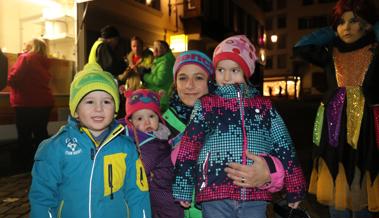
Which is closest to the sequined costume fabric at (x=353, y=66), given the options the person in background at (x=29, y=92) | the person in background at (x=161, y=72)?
the person in background at (x=161, y=72)

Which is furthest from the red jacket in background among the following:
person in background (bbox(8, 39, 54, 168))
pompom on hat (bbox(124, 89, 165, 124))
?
pompom on hat (bbox(124, 89, 165, 124))

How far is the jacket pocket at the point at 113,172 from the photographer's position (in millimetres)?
2264

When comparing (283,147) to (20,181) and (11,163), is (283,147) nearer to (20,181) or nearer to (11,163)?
(20,181)

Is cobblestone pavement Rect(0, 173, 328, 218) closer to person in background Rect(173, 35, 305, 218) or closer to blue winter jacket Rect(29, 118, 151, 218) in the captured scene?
person in background Rect(173, 35, 305, 218)

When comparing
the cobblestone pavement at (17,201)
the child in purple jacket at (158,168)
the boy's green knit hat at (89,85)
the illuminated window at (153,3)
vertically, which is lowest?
the cobblestone pavement at (17,201)

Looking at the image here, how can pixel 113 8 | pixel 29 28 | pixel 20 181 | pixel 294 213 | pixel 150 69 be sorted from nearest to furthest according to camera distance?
pixel 294 213 < pixel 20 181 < pixel 150 69 < pixel 29 28 < pixel 113 8

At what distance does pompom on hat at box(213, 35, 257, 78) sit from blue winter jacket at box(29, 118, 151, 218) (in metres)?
0.89

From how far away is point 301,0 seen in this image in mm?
58875

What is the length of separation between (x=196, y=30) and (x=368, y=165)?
50.2ft

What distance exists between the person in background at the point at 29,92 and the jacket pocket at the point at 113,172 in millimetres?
5180

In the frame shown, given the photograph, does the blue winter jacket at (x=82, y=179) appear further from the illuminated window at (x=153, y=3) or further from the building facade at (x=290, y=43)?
the building facade at (x=290, y=43)

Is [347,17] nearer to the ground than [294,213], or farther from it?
farther from it

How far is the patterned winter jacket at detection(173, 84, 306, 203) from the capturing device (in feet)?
7.45

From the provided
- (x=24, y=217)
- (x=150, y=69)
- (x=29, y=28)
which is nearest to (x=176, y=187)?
(x=24, y=217)
